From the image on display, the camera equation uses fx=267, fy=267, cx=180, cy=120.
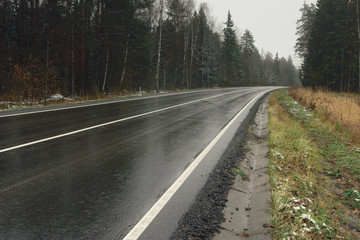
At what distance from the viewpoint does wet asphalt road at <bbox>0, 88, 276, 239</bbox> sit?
2789 mm

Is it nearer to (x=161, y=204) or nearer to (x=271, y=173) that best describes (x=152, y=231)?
(x=161, y=204)

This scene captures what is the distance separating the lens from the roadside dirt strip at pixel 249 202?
2887 millimetres

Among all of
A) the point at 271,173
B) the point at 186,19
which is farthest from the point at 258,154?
the point at 186,19

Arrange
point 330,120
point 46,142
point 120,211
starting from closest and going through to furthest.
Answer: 1. point 120,211
2. point 46,142
3. point 330,120

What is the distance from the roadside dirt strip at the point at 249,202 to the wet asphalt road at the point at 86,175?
0.94m

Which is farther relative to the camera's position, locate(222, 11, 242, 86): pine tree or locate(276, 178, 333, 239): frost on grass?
locate(222, 11, 242, 86): pine tree

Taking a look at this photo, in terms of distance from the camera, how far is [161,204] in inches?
131

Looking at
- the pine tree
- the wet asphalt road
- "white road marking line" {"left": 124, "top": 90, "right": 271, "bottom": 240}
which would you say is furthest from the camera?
the pine tree

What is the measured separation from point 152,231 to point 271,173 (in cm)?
261

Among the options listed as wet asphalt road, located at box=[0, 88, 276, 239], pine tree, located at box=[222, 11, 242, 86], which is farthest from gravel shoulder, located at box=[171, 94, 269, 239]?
pine tree, located at box=[222, 11, 242, 86]

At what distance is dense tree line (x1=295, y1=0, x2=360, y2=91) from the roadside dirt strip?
34261mm

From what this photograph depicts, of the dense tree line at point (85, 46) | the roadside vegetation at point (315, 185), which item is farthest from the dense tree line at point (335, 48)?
the roadside vegetation at point (315, 185)

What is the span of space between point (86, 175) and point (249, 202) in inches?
96.8

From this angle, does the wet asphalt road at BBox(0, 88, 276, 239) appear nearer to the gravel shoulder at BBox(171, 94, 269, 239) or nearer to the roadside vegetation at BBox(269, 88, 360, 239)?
the gravel shoulder at BBox(171, 94, 269, 239)
